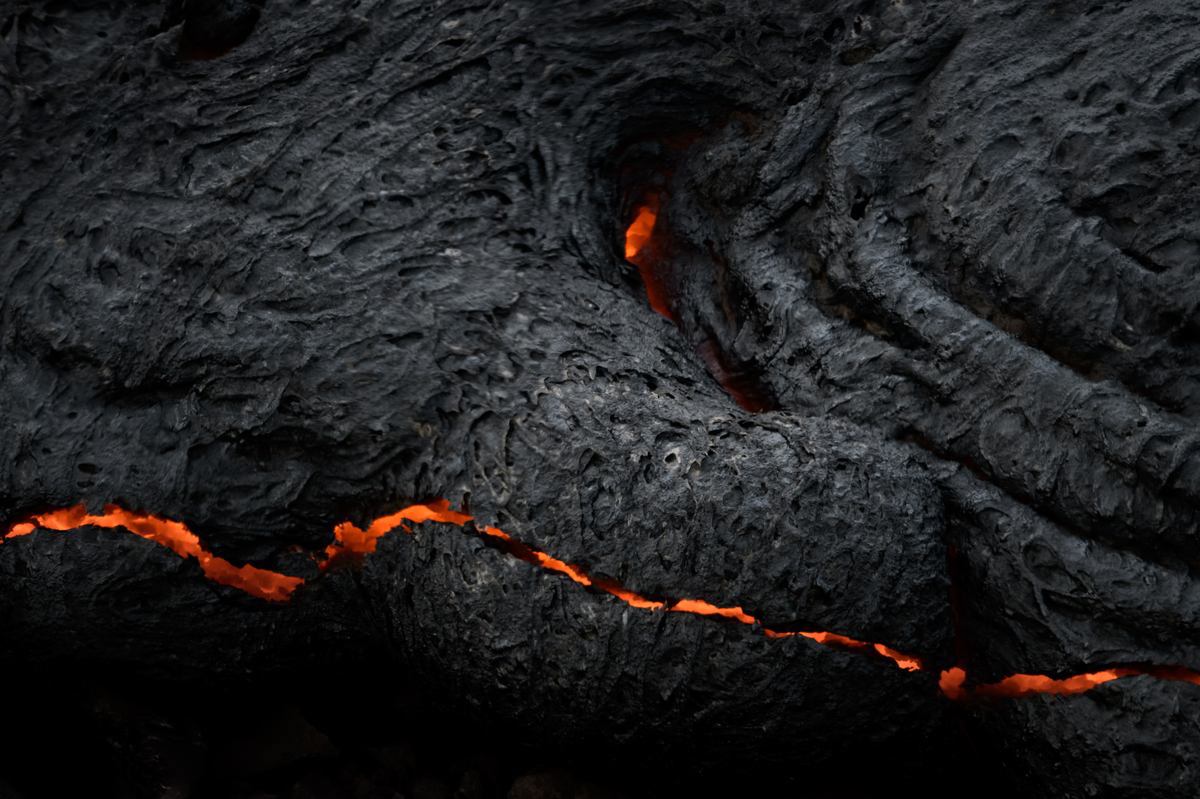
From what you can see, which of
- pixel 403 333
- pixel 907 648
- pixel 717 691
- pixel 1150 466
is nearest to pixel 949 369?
pixel 1150 466

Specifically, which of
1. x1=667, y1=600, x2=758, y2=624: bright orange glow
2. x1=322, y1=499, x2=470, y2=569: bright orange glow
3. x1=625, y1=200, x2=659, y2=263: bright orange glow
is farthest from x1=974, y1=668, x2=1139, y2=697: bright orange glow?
x1=625, y1=200, x2=659, y2=263: bright orange glow

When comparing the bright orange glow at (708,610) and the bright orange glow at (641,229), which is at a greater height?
the bright orange glow at (641,229)

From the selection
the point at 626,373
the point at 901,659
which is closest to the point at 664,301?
the point at 626,373

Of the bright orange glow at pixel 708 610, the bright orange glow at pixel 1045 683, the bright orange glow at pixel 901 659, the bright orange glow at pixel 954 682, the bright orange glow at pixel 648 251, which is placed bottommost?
the bright orange glow at pixel 954 682

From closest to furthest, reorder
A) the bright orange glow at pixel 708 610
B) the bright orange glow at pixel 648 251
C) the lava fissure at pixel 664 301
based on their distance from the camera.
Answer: the bright orange glow at pixel 708 610 → the lava fissure at pixel 664 301 → the bright orange glow at pixel 648 251

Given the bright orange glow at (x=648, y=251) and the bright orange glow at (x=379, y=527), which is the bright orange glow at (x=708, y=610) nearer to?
the bright orange glow at (x=379, y=527)

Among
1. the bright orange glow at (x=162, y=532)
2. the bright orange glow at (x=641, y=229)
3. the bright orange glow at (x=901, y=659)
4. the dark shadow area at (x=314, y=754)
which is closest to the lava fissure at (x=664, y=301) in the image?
the bright orange glow at (x=641, y=229)

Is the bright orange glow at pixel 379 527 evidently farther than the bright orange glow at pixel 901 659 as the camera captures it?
Yes

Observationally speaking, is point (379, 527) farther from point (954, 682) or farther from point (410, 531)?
point (954, 682)

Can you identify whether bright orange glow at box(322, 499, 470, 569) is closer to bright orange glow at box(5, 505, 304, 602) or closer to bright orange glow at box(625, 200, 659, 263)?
bright orange glow at box(5, 505, 304, 602)

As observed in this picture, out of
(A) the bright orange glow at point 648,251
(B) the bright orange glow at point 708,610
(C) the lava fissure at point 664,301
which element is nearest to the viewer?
(B) the bright orange glow at point 708,610
